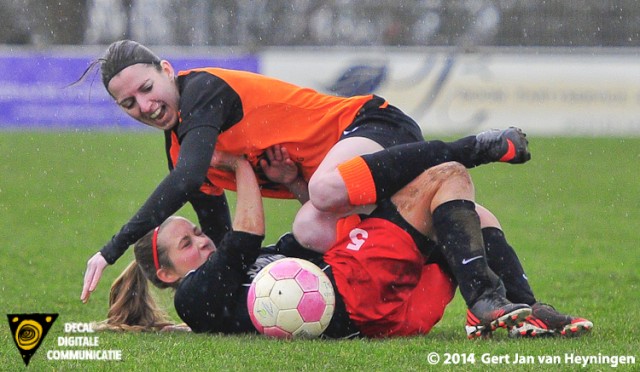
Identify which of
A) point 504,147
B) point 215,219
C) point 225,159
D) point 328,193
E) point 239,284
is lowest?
point 215,219

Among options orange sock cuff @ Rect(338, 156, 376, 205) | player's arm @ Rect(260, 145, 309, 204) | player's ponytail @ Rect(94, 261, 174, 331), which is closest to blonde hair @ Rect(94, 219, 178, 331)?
player's ponytail @ Rect(94, 261, 174, 331)

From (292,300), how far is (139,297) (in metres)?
1.08

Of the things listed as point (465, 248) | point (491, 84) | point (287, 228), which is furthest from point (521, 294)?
point (491, 84)

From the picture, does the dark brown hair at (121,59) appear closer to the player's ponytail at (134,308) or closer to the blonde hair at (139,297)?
the blonde hair at (139,297)

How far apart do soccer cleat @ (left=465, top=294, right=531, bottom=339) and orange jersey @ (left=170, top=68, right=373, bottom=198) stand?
140 cm

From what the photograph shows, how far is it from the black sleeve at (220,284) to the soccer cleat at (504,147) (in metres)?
1.15

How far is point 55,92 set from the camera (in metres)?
20.3

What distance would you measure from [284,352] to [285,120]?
5.30 feet

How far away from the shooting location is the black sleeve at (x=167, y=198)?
16.2 ft

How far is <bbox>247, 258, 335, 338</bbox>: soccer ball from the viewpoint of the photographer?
193 inches

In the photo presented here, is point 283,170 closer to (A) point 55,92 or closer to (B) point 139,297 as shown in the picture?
(B) point 139,297

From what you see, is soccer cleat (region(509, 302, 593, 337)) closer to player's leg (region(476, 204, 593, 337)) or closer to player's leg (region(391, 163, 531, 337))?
player's leg (region(476, 204, 593, 337))

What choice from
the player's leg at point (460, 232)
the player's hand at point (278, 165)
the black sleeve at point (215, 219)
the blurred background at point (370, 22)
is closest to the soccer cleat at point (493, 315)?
the player's leg at point (460, 232)

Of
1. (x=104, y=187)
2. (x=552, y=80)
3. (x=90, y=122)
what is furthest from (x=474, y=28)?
(x=104, y=187)
